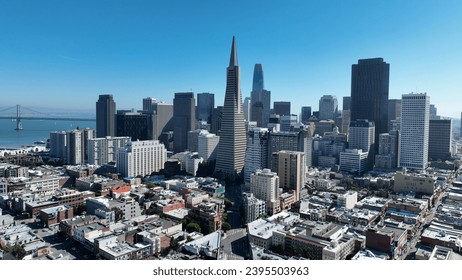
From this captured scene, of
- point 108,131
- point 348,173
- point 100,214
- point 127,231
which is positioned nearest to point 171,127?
point 108,131

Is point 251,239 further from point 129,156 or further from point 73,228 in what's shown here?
point 129,156

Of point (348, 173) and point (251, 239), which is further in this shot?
point (348, 173)

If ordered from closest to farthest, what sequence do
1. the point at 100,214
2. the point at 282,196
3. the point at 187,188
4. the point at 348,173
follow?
1. the point at 100,214
2. the point at 282,196
3. the point at 187,188
4. the point at 348,173

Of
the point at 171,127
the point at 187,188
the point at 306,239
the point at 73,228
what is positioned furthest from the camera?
the point at 171,127

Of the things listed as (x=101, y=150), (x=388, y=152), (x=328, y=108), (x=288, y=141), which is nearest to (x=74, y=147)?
(x=101, y=150)

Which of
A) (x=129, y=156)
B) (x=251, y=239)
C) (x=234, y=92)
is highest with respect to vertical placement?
(x=234, y=92)

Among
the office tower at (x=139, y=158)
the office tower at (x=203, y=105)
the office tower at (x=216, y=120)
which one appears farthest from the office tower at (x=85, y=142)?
the office tower at (x=203, y=105)

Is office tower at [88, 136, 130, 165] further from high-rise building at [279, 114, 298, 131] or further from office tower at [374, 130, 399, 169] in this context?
office tower at [374, 130, 399, 169]

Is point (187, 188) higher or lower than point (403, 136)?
lower
